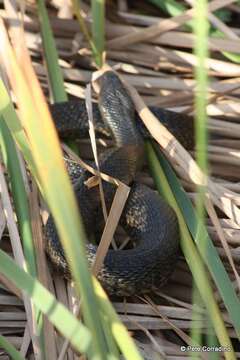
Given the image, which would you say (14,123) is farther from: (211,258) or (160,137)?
(160,137)

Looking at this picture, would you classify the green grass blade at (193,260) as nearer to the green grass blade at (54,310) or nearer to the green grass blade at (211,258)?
the green grass blade at (211,258)

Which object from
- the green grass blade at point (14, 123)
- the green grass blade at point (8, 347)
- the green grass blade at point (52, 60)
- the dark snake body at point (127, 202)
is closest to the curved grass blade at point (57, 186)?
the green grass blade at point (14, 123)

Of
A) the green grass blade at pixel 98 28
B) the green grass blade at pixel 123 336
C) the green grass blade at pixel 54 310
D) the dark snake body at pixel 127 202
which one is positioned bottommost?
the dark snake body at pixel 127 202

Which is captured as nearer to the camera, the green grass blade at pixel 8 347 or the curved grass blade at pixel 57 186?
the curved grass blade at pixel 57 186

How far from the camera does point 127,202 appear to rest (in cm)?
450

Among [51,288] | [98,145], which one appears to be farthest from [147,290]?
[98,145]

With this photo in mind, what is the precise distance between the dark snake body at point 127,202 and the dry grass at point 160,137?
4.5 inches

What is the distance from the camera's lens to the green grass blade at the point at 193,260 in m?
2.81

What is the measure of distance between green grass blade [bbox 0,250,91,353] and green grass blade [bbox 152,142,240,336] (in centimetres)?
85

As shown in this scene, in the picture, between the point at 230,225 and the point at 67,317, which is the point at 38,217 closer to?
the point at 230,225

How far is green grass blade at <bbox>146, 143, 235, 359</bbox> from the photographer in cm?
281

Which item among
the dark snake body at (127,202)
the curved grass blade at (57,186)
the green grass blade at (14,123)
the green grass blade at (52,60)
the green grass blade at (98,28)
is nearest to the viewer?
the curved grass blade at (57,186)

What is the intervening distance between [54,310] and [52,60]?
10.9ft

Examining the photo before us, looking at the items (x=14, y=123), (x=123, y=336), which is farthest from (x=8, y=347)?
(x=14, y=123)
